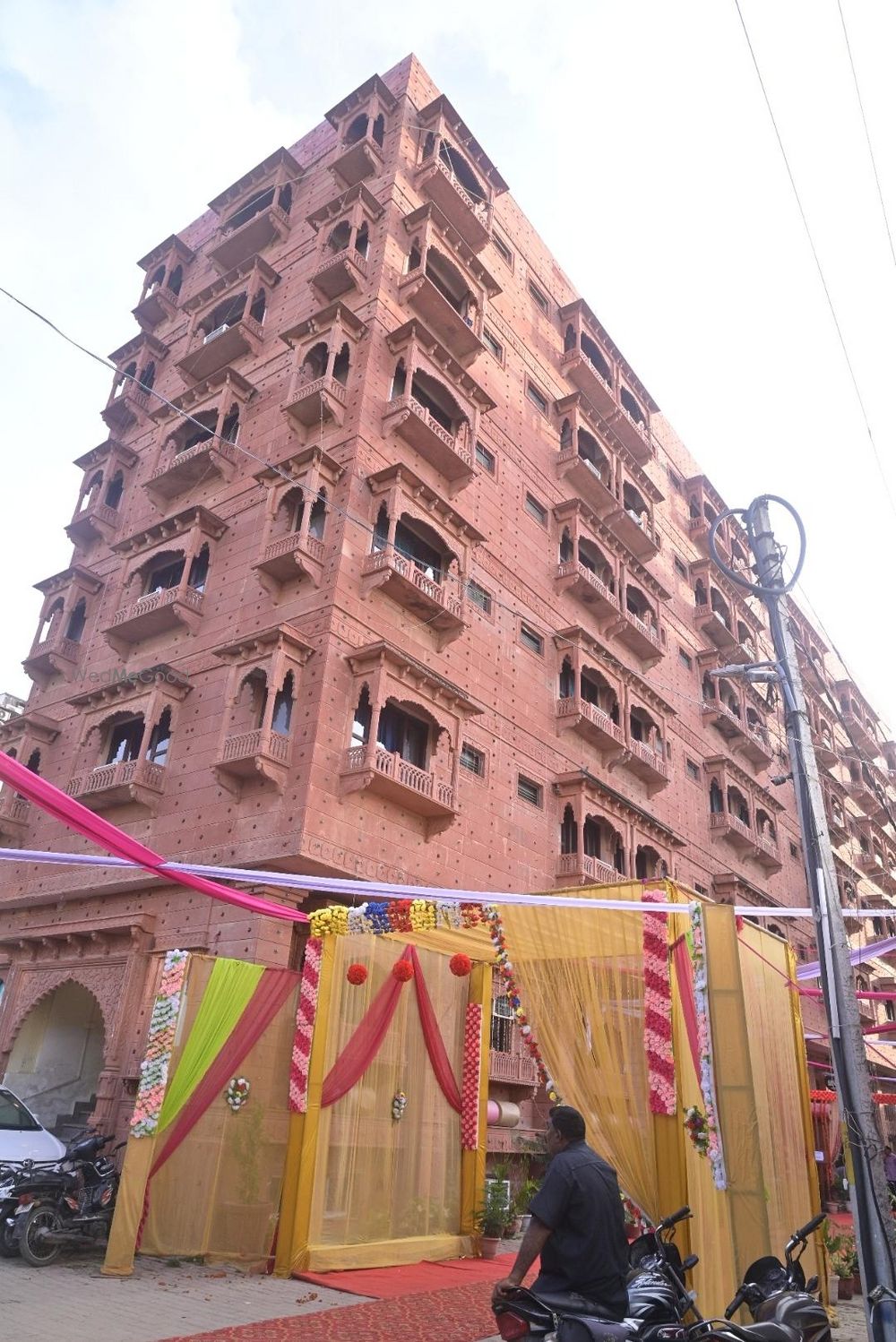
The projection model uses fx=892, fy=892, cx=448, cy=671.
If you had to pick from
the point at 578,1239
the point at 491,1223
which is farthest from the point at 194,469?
the point at 578,1239

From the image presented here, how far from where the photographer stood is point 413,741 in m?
15.9

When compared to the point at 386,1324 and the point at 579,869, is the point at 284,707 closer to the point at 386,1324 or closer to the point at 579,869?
the point at 579,869

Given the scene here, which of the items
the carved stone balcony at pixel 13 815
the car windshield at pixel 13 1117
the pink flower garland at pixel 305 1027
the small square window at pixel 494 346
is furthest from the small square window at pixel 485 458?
the car windshield at pixel 13 1117

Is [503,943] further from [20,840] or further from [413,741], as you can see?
[20,840]

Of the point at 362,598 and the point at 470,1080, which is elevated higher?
the point at 362,598

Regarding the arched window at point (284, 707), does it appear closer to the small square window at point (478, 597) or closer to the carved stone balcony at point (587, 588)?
the small square window at point (478, 597)

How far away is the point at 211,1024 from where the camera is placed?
9.74m

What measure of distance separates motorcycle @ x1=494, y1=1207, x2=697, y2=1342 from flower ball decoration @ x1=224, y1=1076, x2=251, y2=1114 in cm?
510

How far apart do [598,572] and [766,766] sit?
39.2 feet

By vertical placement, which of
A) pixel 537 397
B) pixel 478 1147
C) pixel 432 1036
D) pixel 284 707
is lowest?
pixel 478 1147

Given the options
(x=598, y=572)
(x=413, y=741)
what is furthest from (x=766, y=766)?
(x=413, y=741)

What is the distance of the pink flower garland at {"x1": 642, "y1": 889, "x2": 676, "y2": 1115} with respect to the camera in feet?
23.3

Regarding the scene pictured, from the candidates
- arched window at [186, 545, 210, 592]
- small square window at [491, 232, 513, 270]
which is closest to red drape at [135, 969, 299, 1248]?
arched window at [186, 545, 210, 592]

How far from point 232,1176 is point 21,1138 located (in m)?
2.53
